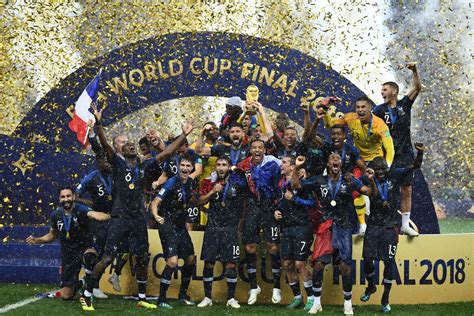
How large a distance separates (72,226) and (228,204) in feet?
5.87

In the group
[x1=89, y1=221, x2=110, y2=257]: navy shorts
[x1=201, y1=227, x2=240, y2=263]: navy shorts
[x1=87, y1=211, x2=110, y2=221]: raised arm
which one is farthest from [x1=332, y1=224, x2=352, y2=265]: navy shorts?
[x1=89, y1=221, x2=110, y2=257]: navy shorts

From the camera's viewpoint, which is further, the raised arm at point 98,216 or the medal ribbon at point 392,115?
the medal ribbon at point 392,115

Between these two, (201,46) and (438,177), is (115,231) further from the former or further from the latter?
(438,177)

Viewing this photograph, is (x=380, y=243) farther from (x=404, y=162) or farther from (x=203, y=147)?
(x=203, y=147)

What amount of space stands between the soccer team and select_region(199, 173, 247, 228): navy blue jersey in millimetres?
11

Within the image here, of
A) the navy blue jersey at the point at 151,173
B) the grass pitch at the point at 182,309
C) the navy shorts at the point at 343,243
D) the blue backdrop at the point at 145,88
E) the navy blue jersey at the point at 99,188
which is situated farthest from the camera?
the blue backdrop at the point at 145,88

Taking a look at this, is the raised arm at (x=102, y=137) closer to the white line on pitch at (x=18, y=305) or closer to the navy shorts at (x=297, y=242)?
the white line on pitch at (x=18, y=305)

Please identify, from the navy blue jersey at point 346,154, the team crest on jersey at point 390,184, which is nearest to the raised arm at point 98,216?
the navy blue jersey at point 346,154

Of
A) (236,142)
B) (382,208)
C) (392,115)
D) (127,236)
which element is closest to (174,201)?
(127,236)

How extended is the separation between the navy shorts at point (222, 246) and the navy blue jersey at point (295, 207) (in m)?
0.59

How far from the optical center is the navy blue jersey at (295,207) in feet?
33.9

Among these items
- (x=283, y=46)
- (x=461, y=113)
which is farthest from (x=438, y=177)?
(x=283, y=46)

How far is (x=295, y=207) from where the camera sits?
1043 centimetres

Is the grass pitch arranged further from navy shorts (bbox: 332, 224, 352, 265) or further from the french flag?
the french flag
